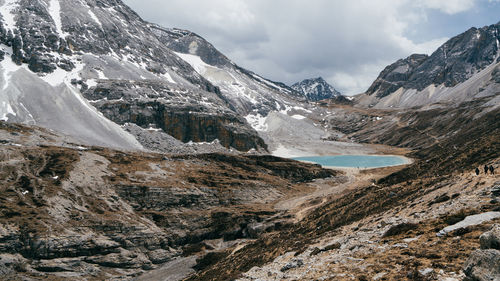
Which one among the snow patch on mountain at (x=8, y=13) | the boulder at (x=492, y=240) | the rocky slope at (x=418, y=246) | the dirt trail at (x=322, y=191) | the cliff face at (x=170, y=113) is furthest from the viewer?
the snow patch on mountain at (x=8, y=13)

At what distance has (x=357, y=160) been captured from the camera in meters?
164

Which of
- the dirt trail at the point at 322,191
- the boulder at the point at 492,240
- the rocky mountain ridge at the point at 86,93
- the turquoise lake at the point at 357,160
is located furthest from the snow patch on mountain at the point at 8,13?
the boulder at the point at 492,240

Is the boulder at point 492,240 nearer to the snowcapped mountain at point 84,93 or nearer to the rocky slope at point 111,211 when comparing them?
the rocky slope at point 111,211

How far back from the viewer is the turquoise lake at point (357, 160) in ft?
476

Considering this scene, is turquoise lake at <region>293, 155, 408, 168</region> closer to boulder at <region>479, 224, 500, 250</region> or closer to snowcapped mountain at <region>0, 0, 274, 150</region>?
snowcapped mountain at <region>0, 0, 274, 150</region>

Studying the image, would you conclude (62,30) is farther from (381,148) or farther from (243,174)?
(381,148)

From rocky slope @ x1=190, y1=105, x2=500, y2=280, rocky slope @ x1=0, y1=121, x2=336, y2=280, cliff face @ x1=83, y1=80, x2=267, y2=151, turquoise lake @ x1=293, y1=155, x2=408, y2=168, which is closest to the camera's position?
rocky slope @ x1=190, y1=105, x2=500, y2=280

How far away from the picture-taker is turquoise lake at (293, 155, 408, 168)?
144962 millimetres

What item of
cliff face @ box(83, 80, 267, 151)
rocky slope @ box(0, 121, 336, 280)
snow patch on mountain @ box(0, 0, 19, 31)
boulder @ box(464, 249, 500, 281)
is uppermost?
snow patch on mountain @ box(0, 0, 19, 31)

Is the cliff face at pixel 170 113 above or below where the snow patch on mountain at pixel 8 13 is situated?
below

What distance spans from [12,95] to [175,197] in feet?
334

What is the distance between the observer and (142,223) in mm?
60625

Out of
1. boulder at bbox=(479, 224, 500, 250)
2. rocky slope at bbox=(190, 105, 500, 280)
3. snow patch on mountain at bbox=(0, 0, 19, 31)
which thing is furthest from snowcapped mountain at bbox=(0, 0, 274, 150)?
boulder at bbox=(479, 224, 500, 250)

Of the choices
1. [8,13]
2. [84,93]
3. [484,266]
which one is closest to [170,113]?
[84,93]
